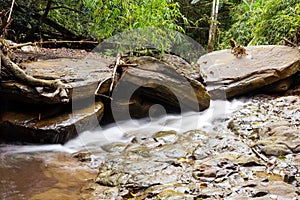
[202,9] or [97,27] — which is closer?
[97,27]

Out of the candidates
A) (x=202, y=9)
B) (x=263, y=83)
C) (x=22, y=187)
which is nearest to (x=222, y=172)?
(x=22, y=187)

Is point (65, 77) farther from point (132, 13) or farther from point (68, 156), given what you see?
point (132, 13)

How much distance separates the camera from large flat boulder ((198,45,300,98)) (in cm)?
627

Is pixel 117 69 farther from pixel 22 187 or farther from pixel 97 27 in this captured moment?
pixel 22 187

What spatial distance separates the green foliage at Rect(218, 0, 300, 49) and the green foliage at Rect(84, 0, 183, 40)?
2551 millimetres

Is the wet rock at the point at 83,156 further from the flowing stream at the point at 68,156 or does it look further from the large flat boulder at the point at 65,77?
the large flat boulder at the point at 65,77

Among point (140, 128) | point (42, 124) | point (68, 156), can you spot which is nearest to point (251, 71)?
point (140, 128)

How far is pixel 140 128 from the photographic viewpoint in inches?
201

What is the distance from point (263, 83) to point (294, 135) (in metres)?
2.81

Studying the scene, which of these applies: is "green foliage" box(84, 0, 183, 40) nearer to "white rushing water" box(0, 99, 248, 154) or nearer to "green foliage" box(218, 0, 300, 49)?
"white rushing water" box(0, 99, 248, 154)

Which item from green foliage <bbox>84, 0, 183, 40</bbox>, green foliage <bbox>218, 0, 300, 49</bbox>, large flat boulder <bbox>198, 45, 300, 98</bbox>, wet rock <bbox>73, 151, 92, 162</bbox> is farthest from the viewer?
green foliage <bbox>218, 0, 300, 49</bbox>

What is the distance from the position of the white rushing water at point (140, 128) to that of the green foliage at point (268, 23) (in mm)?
2609

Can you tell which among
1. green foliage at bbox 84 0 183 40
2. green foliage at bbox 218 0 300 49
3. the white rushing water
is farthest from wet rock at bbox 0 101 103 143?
green foliage at bbox 218 0 300 49

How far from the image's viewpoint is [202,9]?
11.6 meters
